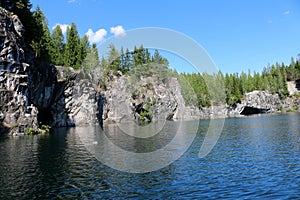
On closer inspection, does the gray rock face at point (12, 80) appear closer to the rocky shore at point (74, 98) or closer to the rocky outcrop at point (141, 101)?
the rocky shore at point (74, 98)

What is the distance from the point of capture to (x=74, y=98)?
336 feet

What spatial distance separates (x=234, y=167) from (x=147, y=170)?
9.28 meters

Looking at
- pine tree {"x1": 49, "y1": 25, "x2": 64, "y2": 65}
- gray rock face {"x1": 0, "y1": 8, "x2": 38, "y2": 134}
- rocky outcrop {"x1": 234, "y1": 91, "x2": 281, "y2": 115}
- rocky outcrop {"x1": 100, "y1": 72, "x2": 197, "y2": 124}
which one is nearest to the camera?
gray rock face {"x1": 0, "y1": 8, "x2": 38, "y2": 134}

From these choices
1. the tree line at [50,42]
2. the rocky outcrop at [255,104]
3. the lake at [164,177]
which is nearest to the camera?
the lake at [164,177]

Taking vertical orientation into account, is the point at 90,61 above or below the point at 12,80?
above

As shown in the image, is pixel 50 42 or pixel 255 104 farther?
pixel 255 104

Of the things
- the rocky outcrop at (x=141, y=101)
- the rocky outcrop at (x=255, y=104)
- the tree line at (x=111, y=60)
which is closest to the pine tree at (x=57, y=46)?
the tree line at (x=111, y=60)

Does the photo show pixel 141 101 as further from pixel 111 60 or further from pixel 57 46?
pixel 57 46

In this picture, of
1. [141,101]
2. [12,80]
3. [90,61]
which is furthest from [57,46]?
[12,80]

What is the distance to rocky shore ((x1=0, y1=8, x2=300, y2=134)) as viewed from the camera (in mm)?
67812

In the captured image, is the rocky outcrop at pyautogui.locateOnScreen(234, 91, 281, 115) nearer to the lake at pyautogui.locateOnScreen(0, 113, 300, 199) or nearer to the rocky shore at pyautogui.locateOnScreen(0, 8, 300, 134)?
the rocky shore at pyautogui.locateOnScreen(0, 8, 300, 134)

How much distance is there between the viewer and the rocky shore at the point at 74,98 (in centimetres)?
6781

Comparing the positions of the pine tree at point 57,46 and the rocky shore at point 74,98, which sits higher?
the pine tree at point 57,46

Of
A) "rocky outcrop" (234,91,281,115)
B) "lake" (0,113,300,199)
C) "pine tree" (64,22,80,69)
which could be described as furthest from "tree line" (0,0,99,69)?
"rocky outcrop" (234,91,281,115)
